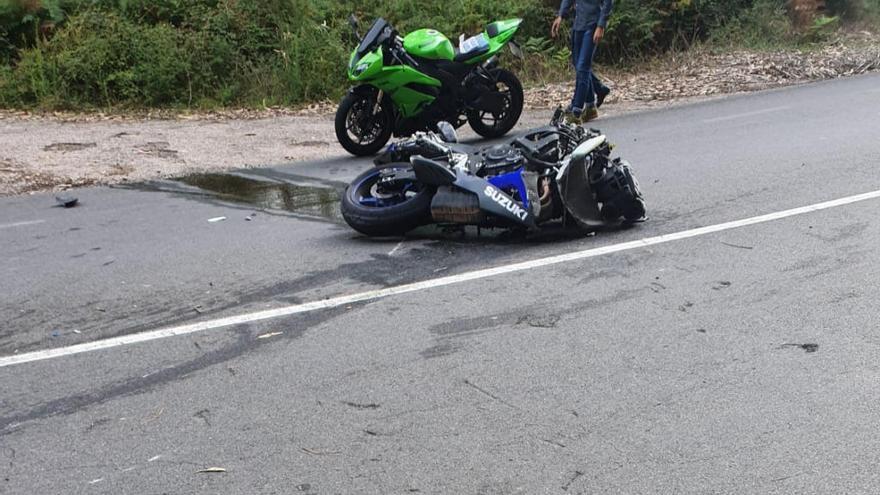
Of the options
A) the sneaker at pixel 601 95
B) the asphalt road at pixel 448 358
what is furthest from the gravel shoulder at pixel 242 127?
the asphalt road at pixel 448 358

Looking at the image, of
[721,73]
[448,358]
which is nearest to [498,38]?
[721,73]

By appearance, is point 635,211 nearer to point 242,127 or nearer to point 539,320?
point 539,320

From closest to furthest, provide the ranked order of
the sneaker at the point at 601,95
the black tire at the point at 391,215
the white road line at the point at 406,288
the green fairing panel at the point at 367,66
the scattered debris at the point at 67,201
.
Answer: the white road line at the point at 406,288 < the black tire at the point at 391,215 < the scattered debris at the point at 67,201 < the green fairing panel at the point at 367,66 < the sneaker at the point at 601,95

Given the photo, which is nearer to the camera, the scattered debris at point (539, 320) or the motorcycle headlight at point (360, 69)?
the scattered debris at point (539, 320)

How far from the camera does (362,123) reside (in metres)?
12.0

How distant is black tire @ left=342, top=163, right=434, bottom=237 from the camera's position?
7.97 meters

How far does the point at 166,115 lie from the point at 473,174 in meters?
8.05

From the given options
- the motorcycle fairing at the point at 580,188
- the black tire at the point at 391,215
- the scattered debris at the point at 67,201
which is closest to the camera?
the motorcycle fairing at the point at 580,188

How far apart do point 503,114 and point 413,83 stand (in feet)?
4.87

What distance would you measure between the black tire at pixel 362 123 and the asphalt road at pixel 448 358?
268 cm

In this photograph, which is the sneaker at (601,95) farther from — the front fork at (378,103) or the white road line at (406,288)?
the white road line at (406,288)

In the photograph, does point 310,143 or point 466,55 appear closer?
point 466,55

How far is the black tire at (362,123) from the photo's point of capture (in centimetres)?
1185

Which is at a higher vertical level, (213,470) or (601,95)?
(601,95)
